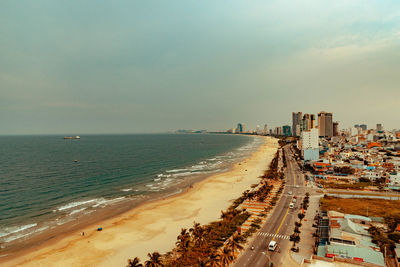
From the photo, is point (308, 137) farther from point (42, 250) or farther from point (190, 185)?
point (42, 250)

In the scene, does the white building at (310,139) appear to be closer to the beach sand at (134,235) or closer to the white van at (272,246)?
the beach sand at (134,235)

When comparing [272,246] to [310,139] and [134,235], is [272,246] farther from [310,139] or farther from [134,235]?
[310,139]

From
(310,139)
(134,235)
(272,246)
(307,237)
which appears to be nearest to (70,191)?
(134,235)

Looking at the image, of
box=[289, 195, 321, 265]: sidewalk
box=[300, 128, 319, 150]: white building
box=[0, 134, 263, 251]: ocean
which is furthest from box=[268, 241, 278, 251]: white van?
box=[300, 128, 319, 150]: white building

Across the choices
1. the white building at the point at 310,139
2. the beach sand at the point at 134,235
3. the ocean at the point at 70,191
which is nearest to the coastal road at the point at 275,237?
the beach sand at the point at 134,235

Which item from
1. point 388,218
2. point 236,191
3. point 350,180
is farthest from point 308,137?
point 388,218

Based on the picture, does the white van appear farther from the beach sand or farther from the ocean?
the ocean

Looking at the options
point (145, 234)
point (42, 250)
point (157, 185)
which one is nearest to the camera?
point (42, 250)
